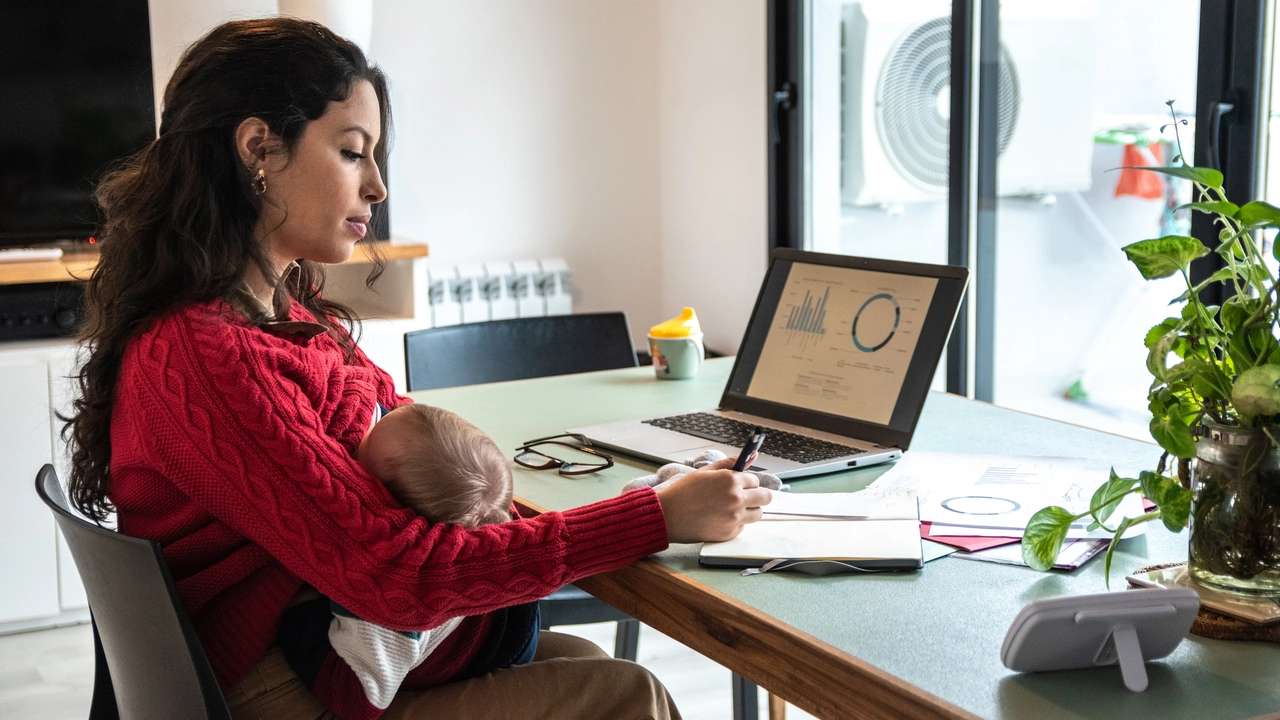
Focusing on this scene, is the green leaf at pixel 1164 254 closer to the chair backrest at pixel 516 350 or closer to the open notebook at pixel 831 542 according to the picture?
the open notebook at pixel 831 542

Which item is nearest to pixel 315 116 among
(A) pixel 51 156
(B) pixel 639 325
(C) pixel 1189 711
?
(C) pixel 1189 711

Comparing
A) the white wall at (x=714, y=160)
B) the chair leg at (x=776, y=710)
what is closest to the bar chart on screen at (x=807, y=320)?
the chair leg at (x=776, y=710)

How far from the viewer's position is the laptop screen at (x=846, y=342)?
1.42 meters

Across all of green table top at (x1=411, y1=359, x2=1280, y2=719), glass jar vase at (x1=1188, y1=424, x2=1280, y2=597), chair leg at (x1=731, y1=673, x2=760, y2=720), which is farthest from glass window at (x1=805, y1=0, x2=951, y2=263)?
glass jar vase at (x1=1188, y1=424, x2=1280, y2=597)

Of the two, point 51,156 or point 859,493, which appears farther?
point 51,156

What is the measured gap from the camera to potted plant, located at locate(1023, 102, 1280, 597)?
0.82 meters

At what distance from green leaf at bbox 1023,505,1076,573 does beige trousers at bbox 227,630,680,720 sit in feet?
1.34

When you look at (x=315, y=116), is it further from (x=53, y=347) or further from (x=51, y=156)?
(x=51, y=156)

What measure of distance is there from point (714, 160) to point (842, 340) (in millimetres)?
2228

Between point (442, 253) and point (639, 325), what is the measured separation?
0.73m

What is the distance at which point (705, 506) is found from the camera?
104 cm

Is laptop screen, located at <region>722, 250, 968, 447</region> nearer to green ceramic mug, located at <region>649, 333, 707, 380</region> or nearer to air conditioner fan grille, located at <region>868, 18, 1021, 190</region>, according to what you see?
green ceramic mug, located at <region>649, 333, 707, 380</region>

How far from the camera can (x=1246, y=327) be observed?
834mm

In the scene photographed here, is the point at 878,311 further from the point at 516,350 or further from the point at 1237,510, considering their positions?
the point at 516,350
